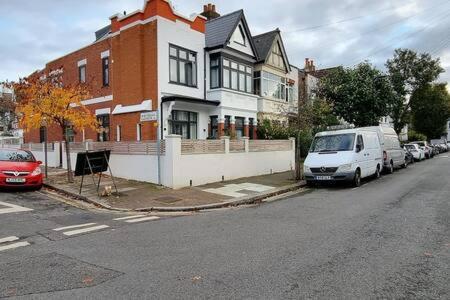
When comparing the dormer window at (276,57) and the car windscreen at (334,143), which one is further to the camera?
the dormer window at (276,57)

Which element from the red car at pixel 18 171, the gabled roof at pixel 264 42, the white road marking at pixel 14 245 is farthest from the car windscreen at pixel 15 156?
the gabled roof at pixel 264 42

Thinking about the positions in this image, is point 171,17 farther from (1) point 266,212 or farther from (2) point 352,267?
(2) point 352,267

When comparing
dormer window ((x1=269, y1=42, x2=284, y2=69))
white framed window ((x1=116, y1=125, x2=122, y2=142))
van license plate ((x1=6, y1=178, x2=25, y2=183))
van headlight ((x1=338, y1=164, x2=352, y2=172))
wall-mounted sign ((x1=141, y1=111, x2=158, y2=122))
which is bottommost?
van license plate ((x1=6, y1=178, x2=25, y2=183))

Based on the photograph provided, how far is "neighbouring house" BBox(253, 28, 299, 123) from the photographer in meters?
26.5

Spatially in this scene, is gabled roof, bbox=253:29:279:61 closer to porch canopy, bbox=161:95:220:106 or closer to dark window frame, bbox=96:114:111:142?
porch canopy, bbox=161:95:220:106

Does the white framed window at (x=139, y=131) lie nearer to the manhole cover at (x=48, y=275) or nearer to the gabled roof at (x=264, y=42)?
the gabled roof at (x=264, y=42)

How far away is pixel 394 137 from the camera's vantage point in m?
23.3

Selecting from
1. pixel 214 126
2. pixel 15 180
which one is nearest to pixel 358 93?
pixel 214 126

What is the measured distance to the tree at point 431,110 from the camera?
149 feet

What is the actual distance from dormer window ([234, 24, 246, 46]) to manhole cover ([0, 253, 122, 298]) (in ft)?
64.6

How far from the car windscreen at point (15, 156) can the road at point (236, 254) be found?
4732 mm

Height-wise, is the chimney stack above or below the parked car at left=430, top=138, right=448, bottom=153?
above

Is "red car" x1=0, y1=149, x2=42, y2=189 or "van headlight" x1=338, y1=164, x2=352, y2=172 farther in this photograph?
"van headlight" x1=338, y1=164, x2=352, y2=172

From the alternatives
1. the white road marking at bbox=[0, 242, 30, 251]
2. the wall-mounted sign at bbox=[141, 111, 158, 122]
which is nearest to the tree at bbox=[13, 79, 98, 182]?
the wall-mounted sign at bbox=[141, 111, 158, 122]
